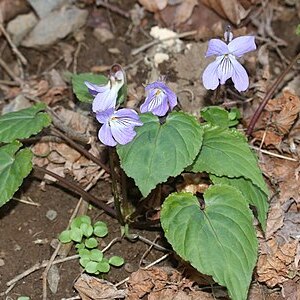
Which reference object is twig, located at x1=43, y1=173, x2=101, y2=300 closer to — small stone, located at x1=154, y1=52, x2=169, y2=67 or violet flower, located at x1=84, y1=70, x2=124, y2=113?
violet flower, located at x1=84, y1=70, x2=124, y2=113

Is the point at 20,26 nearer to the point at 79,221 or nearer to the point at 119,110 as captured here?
the point at 79,221

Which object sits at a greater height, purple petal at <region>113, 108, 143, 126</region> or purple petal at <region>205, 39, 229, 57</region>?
purple petal at <region>205, 39, 229, 57</region>

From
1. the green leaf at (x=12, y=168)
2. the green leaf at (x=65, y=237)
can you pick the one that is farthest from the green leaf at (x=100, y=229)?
the green leaf at (x=12, y=168)

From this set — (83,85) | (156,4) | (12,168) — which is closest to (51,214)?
(12,168)

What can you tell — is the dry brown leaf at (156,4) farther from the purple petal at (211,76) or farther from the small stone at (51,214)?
the small stone at (51,214)

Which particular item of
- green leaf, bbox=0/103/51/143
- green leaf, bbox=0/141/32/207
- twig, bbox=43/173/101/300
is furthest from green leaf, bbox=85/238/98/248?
green leaf, bbox=0/103/51/143
